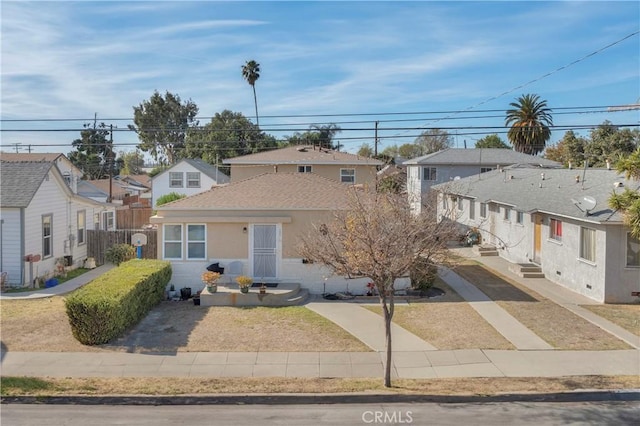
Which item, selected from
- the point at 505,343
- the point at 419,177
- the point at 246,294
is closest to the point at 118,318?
the point at 246,294

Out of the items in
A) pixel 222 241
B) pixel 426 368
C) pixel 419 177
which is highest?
pixel 419 177

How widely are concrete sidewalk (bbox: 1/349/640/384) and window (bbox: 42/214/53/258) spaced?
10972mm

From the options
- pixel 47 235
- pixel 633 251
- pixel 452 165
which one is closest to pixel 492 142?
pixel 452 165

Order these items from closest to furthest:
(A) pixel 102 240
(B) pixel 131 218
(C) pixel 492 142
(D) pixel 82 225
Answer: (D) pixel 82 225
(A) pixel 102 240
(B) pixel 131 218
(C) pixel 492 142

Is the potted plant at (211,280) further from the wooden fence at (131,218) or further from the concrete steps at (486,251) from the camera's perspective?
the wooden fence at (131,218)

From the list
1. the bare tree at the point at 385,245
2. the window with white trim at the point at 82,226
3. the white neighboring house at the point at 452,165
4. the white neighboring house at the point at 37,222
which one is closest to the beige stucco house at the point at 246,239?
the white neighboring house at the point at 37,222

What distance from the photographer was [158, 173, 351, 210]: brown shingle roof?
19609 millimetres

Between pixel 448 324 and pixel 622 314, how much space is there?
5914mm

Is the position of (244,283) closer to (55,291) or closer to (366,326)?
(366,326)

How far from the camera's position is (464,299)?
18.2 metres

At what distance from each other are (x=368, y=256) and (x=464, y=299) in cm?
948

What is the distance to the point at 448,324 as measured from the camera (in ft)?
49.8

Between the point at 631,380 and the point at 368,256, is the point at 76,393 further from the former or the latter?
the point at 631,380

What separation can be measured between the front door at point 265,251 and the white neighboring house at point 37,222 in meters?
9.09
